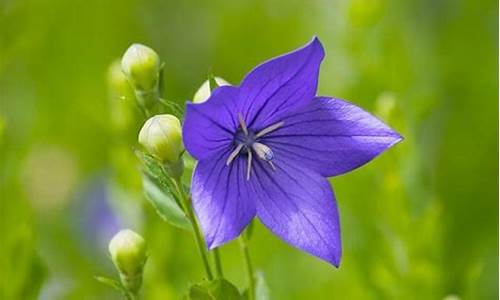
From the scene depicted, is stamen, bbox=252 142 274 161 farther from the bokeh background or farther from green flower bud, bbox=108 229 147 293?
the bokeh background

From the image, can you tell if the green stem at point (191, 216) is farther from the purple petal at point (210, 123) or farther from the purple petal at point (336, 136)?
the purple petal at point (336, 136)

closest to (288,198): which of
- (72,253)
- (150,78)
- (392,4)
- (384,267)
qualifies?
(150,78)

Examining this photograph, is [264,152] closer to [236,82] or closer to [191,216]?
[191,216]

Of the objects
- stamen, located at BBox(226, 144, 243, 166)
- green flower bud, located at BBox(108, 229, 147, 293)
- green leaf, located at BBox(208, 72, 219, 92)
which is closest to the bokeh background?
green flower bud, located at BBox(108, 229, 147, 293)

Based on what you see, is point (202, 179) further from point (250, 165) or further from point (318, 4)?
point (318, 4)

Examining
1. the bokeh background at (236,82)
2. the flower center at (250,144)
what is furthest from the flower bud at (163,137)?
the bokeh background at (236,82)
